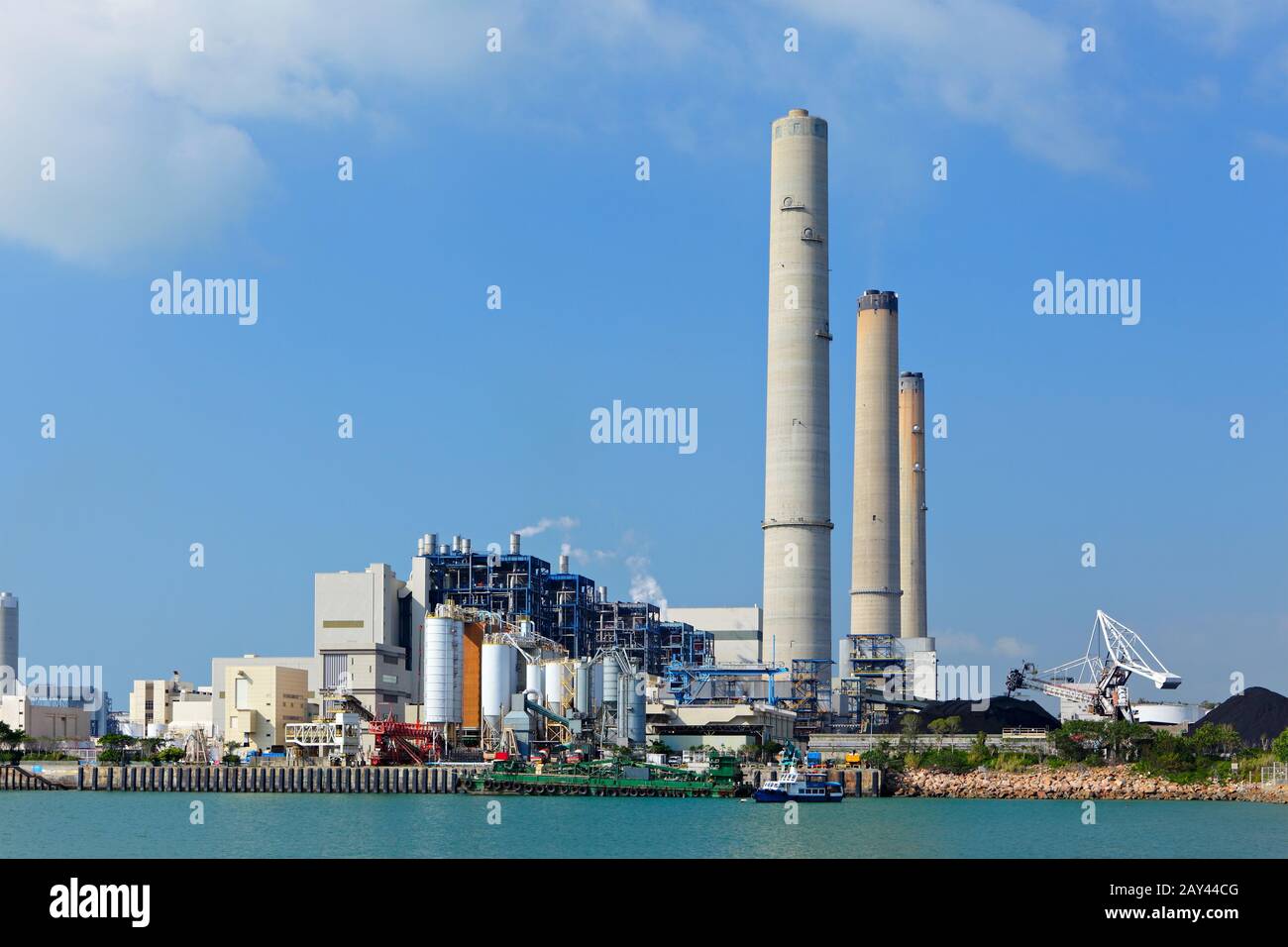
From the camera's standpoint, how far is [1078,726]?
371 feet

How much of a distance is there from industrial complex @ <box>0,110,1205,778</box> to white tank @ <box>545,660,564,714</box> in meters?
0.19

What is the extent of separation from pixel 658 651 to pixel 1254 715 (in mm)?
47991

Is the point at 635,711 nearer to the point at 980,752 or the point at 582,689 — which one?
the point at 582,689

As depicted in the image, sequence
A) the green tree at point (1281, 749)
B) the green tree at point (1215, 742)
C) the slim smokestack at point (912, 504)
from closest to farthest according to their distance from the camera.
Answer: the green tree at point (1281, 749)
the green tree at point (1215, 742)
the slim smokestack at point (912, 504)

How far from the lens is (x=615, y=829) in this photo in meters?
65.9

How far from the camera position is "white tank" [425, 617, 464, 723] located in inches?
4400

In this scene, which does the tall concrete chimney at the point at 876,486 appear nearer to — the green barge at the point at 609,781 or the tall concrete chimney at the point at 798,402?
the tall concrete chimney at the point at 798,402

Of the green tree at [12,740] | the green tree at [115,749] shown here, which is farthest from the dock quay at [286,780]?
the green tree at [12,740]

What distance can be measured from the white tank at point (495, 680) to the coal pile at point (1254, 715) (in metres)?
48.5

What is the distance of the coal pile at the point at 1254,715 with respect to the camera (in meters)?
126

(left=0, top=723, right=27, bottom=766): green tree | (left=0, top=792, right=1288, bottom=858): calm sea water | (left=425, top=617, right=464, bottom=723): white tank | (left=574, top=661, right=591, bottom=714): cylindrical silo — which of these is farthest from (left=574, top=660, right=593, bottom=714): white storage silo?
(left=0, top=723, right=27, bottom=766): green tree

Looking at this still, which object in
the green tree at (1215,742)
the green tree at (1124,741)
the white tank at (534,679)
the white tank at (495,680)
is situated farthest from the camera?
the white tank at (534,679)

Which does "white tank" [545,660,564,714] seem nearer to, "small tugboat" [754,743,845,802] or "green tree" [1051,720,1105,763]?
"small tugboat" [754,743,845,802]
